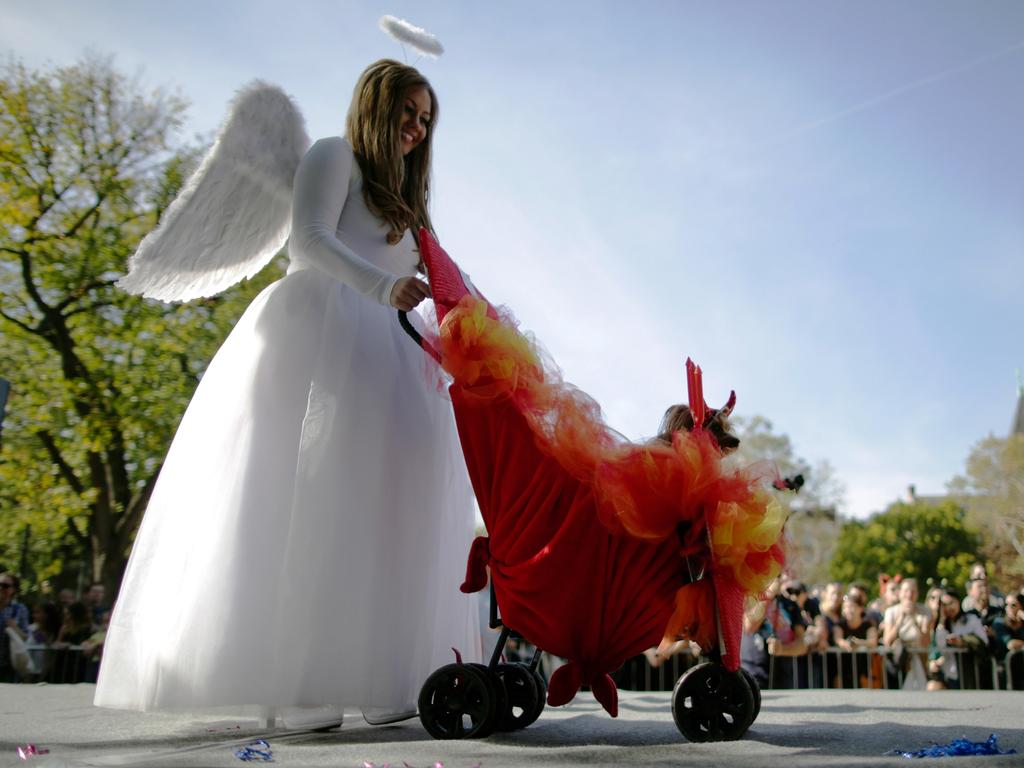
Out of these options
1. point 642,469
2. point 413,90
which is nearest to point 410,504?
point 642,469

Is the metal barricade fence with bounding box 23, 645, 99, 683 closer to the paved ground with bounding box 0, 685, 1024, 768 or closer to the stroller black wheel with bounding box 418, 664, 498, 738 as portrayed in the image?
the paved ground with bounding box 0, 685, 1024, 768

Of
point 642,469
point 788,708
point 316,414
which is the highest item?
point 316,414

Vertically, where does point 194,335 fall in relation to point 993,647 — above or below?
above

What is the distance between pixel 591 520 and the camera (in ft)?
7.70

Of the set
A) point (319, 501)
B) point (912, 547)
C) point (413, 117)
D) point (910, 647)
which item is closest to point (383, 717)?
point (319, 501)

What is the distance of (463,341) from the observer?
93.3 inches

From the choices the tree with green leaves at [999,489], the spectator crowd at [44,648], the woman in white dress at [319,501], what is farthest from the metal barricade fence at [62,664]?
the tree with green leaves at [999,489]

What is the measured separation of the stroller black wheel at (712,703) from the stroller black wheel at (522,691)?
48 cm

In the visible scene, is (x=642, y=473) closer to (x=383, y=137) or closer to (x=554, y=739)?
(x=554, y=739)

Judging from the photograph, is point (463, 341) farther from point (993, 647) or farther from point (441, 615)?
point (993, 647)

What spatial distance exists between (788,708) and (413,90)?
289 cm

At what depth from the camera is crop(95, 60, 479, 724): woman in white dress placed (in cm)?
243

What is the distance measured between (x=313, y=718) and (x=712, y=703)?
4.02 ft

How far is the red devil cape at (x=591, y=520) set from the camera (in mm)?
2254
